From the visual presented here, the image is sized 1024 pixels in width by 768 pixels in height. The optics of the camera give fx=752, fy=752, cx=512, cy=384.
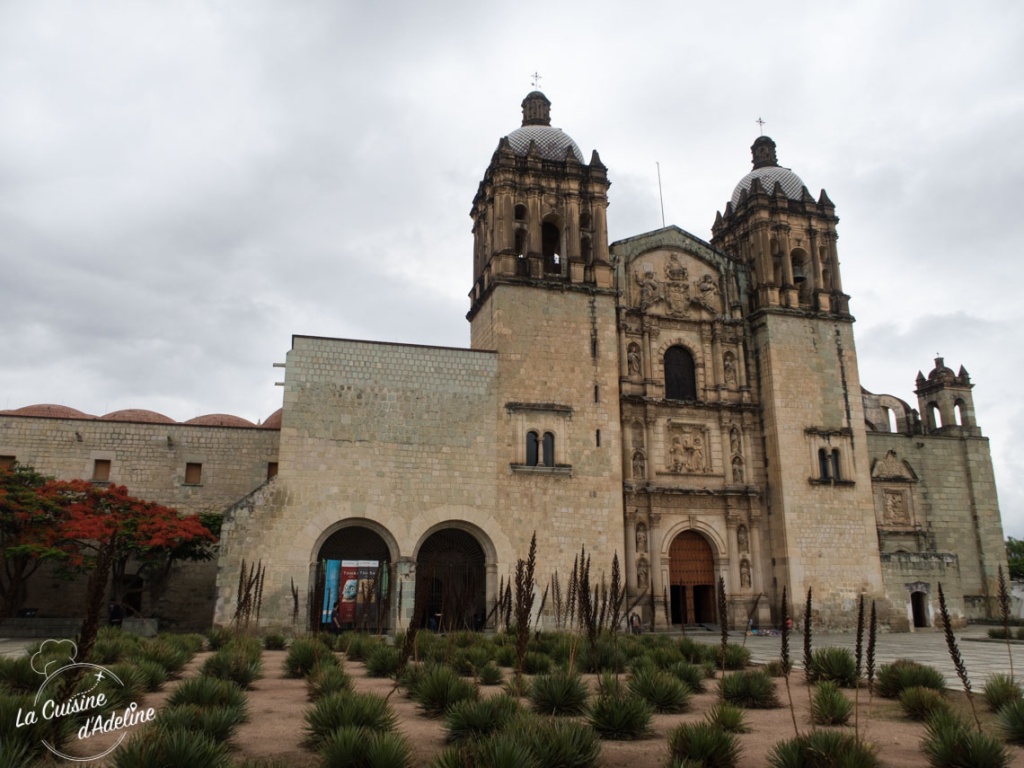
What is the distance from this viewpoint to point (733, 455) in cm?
2562

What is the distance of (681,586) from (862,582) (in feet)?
19.5

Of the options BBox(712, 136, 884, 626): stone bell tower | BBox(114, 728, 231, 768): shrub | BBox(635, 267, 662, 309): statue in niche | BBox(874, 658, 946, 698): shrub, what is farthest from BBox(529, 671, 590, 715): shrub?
BBox(635, 267, 662, 309): statue in niche

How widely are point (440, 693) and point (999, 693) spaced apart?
6562 mm

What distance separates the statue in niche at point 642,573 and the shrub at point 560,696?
15050 mm

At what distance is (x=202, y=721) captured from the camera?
6.77 metres

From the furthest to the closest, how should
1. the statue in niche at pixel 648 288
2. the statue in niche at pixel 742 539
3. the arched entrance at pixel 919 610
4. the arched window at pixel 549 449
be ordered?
the statue in niche at pixel 648 288 < the arched entrance at pixel 919 610 < the statue in niche at pixel 742 539 < the arched window at pixel 549 449

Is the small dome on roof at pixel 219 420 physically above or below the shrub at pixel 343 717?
above

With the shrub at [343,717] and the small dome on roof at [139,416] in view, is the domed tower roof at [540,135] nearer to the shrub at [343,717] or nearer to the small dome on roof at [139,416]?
the small dome on roof at [139,416]

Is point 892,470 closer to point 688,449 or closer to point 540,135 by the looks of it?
point 688,449

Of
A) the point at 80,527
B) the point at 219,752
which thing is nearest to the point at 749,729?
the point at 219,752

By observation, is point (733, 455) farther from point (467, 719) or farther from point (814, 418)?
point (467, 719)

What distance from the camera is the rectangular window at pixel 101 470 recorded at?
22.5m

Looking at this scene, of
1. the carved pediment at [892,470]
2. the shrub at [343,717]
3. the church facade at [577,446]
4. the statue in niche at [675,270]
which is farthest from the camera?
the carved pediment at [892,470]

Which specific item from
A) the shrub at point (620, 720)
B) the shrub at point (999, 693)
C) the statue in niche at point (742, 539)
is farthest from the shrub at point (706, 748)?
the statue in niche at point (742, 539)
